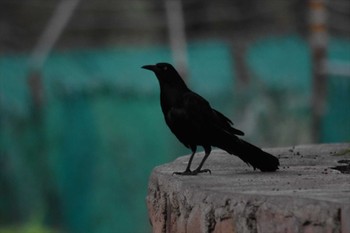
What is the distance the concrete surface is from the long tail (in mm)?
53

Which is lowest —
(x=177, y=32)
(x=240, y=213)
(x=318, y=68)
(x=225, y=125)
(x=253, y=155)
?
(x=240, y=213)

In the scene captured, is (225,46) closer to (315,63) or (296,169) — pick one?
(315,63)

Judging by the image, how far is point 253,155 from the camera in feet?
19.7

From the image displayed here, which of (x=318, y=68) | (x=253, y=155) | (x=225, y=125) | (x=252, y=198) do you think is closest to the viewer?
(x=252, y=198)

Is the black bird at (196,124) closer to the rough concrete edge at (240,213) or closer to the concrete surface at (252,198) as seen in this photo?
the concrete surface at (252,198)

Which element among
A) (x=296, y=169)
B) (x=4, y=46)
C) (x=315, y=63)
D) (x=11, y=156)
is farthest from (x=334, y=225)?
(x=4, y=46)

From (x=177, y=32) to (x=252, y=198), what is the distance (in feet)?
28.4

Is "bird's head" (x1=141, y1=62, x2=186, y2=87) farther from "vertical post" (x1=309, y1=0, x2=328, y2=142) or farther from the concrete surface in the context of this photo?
"vertical post" (x1=309, y1=0, x2=328, y2=142)

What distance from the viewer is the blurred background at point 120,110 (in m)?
12.0

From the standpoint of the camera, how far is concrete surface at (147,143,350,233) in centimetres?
458

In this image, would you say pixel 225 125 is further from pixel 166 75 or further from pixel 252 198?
pixel 252 198

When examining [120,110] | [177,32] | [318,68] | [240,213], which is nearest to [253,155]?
[240,213]

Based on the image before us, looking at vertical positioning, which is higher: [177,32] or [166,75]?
[177,32]

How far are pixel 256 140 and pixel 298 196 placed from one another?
7402 mm
